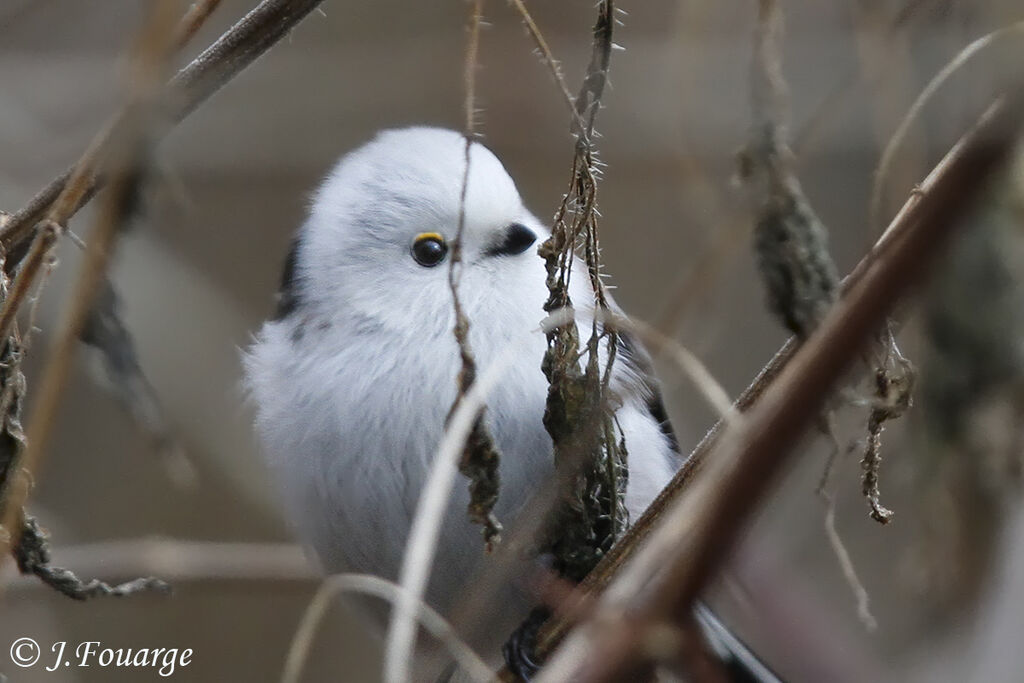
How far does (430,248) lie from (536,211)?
169 centimetres

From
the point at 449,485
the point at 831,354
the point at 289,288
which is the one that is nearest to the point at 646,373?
the point at 289,288

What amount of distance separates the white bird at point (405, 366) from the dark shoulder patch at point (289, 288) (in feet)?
0.05

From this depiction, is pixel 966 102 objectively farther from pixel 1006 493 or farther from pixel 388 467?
pixel 388 467

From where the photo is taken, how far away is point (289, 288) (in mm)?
1717

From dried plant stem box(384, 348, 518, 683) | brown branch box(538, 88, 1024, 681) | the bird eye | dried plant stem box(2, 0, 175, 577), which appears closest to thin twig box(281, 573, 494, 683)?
dried plant stem box(384, 348, 518, 683)

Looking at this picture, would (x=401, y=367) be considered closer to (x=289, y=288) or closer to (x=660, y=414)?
(x=289, y=288)

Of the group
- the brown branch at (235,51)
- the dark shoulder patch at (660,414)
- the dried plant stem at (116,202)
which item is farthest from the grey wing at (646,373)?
the dried plant stem at (116,202)

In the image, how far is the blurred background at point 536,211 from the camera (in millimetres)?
1224

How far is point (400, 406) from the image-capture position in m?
1.44

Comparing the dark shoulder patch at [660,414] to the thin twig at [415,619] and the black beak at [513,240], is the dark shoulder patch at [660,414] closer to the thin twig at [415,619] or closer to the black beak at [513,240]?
the black beak at [513,240]

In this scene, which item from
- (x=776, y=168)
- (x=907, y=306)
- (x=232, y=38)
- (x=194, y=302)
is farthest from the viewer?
(x=194, y=302)

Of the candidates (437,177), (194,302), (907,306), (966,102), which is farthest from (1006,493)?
(194,302)

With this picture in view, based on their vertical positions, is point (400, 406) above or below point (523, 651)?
above

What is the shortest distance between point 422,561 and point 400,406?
59cm
